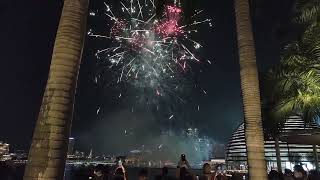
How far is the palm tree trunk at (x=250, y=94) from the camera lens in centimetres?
759

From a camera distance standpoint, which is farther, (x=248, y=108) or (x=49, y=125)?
(x=248, y=108)

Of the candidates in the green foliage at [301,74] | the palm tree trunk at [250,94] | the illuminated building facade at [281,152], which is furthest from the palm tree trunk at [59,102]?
the illuminated building facade at [281,152]

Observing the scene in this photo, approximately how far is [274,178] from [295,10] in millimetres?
5756

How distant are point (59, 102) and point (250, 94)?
434cm

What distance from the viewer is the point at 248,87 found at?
322 inches

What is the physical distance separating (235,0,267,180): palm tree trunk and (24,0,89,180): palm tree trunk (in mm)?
3783

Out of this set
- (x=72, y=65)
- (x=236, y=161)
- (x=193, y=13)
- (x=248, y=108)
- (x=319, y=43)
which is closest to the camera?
(x=72, y=65)

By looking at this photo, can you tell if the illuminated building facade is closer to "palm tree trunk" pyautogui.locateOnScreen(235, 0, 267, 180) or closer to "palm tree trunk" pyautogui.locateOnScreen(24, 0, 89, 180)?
"palm tree trunk" pyautogui.locateOnScreen(235, 0, 267, 180)

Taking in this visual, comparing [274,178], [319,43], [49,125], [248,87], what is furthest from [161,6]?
[274,178]

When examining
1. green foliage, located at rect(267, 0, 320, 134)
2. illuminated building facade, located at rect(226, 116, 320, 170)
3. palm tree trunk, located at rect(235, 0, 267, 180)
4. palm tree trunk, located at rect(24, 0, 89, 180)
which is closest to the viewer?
palm tree trunk, located at rect(24, 0, 89, 180)

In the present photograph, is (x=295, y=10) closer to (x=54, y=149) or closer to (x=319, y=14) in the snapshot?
(x=319, y=14)

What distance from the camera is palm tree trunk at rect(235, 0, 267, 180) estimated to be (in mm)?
7594

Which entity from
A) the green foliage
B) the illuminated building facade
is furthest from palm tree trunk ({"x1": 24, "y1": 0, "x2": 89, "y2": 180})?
the illuminated building facade

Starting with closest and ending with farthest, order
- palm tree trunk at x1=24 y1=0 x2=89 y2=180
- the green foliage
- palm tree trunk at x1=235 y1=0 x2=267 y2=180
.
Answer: palm tree trunk at x1=24 y1=0 x2=89 y2=180, palm tree trunk at x1=235 y1=0 x2=267 y2=180, the green foliage
